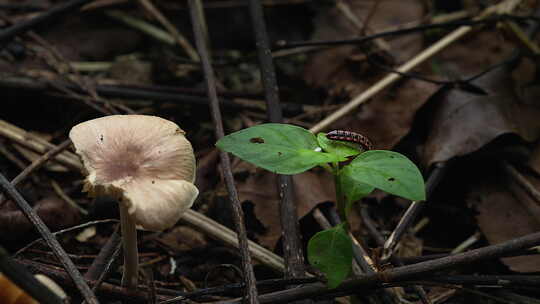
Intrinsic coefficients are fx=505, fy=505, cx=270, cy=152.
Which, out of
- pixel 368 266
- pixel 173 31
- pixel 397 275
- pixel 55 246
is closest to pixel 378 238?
pixel 368 266

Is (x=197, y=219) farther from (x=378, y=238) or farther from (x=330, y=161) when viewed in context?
(x=330, y=161)

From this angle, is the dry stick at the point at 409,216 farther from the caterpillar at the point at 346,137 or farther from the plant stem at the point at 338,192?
the caterpillar at the point at 346,137

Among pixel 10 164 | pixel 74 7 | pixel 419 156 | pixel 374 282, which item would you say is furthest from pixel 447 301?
pixel 74 7

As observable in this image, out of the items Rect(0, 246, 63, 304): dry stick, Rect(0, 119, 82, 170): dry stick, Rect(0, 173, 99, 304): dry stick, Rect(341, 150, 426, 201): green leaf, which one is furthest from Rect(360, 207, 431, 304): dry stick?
Rect(0, 119, 82, 170): dry stick

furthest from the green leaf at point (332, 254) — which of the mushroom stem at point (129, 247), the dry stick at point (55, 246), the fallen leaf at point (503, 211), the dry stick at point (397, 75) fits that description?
the dry stick at point (397, 75)

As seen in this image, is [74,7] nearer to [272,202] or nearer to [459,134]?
[272,202]
